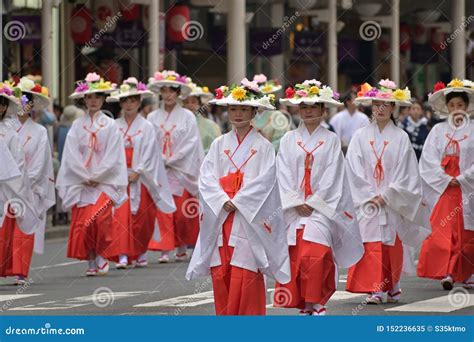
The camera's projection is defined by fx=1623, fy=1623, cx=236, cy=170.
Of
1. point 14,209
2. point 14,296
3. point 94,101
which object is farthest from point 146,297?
point 94,101

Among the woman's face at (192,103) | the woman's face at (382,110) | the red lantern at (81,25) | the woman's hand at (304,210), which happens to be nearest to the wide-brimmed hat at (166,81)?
the woman's face at (192,103)

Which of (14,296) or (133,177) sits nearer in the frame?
(14,296)

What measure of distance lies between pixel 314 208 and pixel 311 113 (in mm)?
819

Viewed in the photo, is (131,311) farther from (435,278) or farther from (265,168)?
(435,278)

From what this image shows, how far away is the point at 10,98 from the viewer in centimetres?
1630

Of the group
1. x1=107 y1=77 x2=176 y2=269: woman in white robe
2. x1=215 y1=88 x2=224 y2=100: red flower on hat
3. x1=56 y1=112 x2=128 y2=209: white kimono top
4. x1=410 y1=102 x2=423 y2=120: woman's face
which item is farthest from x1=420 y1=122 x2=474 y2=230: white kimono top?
x1=410 y1=102 x2=423 y2=120: woman's face

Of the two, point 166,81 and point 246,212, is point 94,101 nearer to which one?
point 166,81

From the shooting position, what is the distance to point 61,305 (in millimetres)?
14414

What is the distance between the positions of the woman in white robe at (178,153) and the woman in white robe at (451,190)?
466cm

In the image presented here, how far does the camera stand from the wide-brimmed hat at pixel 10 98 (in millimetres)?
16281

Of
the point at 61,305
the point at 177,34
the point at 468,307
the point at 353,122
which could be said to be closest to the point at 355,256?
the point at 468,307

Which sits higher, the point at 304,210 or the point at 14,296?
the point at 304,210

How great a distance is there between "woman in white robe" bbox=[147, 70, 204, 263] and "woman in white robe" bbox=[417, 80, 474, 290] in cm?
466

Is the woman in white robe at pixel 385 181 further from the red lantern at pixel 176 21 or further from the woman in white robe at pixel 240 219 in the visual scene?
the red lantern at pixel 176 21
